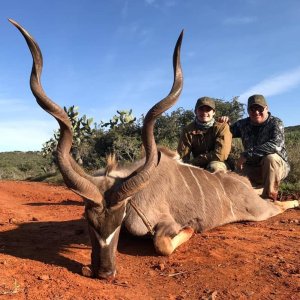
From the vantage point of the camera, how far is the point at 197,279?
3051 millimetres

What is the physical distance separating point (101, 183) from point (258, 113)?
3233 millimetres

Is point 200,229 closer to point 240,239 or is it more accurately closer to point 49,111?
point 240,239

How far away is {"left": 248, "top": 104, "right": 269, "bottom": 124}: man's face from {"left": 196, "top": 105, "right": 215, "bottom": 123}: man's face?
0.62m

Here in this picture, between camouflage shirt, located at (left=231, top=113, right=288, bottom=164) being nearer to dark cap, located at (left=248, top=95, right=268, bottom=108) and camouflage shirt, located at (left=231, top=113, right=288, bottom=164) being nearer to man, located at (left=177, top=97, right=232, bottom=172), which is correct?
dark cap, located at (left=248, top=95, right=268, bottom=108)

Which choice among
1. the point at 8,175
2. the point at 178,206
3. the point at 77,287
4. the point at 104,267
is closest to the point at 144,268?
the point at 104,267

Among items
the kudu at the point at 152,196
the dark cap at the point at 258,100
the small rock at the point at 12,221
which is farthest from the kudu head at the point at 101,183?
the dark cap at the point at 258,100

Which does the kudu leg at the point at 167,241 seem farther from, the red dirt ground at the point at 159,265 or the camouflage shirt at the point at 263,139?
the camouflage shirt at the point at 263,139

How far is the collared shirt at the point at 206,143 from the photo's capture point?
5.63m

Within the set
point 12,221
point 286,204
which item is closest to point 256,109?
point 286,204

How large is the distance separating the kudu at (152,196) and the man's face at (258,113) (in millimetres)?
1033

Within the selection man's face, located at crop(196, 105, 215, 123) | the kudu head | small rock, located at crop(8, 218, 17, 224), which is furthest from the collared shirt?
small rock, located at crop(8, 218, 17, 224)

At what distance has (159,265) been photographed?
338cm

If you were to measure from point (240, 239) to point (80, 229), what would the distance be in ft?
5.67

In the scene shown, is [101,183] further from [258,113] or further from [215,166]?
[258,113]
